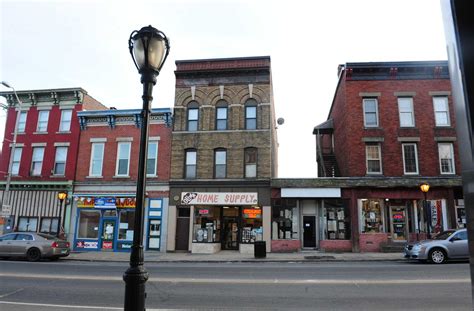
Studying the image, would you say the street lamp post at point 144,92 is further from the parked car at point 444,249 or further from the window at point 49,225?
the window at point 49,225

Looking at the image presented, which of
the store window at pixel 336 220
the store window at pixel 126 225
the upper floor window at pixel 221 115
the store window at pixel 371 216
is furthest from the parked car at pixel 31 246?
the store window at pixel 371 216

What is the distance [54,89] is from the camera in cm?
2795

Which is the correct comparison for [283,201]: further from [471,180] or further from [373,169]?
[471,180]

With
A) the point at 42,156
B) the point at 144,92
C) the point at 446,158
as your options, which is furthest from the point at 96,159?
the point at 446,158

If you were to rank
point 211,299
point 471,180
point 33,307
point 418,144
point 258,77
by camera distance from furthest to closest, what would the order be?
point 258,77
point 418,144
point 211,299
point 33,307
point 471,180

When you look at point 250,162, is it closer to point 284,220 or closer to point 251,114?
point 251,114

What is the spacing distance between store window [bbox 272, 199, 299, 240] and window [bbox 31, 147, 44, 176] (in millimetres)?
18112

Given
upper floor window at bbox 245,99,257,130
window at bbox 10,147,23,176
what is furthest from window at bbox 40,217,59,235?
upper floor window at bbox 245,99,257,130

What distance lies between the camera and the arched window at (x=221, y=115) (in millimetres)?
26312

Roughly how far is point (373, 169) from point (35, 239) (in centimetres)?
2130

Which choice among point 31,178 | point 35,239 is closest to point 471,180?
point 35,239

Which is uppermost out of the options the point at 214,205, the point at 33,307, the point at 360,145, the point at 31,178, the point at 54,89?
the point at 54,89

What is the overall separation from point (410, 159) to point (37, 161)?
27.5 m

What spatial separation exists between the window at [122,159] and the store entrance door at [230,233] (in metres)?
8.23
